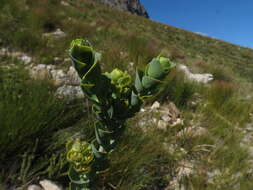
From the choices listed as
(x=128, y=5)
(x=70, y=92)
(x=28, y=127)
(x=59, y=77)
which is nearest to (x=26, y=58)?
(x=59, y=77)

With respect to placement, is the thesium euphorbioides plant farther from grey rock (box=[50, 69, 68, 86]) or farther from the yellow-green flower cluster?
grey rock (box=[50, 69, 68, 86])

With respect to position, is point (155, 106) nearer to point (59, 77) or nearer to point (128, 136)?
point (128, 136)

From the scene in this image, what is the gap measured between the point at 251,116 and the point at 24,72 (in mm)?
3391

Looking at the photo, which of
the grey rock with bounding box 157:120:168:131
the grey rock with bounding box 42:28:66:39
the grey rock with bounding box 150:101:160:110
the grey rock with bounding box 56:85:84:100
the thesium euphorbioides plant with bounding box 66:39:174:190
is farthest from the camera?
the grey rock with bounding box 42:28:66:39

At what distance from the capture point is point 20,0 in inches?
188

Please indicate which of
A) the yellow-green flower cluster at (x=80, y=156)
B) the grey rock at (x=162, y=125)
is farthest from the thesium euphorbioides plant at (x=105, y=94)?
the grey rock at (x=162, y=125)

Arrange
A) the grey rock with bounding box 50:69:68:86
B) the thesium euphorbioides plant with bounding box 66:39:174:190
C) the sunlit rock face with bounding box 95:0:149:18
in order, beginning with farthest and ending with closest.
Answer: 1. the sunlit rock face with bounding box 95:0:149:18
2. the grey rock with bounding box 50:69:68:86
3. the thesium euphorbioides plant with bounding box 66:39:174:190

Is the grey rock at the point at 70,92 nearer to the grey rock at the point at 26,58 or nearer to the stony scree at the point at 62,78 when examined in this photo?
the stony scree at the point at 62,78

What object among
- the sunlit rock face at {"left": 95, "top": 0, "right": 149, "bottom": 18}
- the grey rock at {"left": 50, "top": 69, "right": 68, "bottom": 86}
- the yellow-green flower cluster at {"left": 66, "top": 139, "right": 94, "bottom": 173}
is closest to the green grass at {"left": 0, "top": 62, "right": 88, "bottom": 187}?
the grey rock at {"left": 50, "top": 69, "right": 68, "bottom": 86}

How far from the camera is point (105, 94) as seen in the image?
1.76 ft

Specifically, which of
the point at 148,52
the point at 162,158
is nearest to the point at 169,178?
the point at 162,158

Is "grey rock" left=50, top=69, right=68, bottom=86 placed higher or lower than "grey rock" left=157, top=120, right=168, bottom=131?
higher

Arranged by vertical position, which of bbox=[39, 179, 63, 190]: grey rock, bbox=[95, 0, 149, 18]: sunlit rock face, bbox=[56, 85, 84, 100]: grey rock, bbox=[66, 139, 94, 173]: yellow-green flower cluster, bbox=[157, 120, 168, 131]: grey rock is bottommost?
bbox=[39, 179, 63, 190]: grey rock

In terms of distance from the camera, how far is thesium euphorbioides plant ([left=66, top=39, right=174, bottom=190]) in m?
0.46
